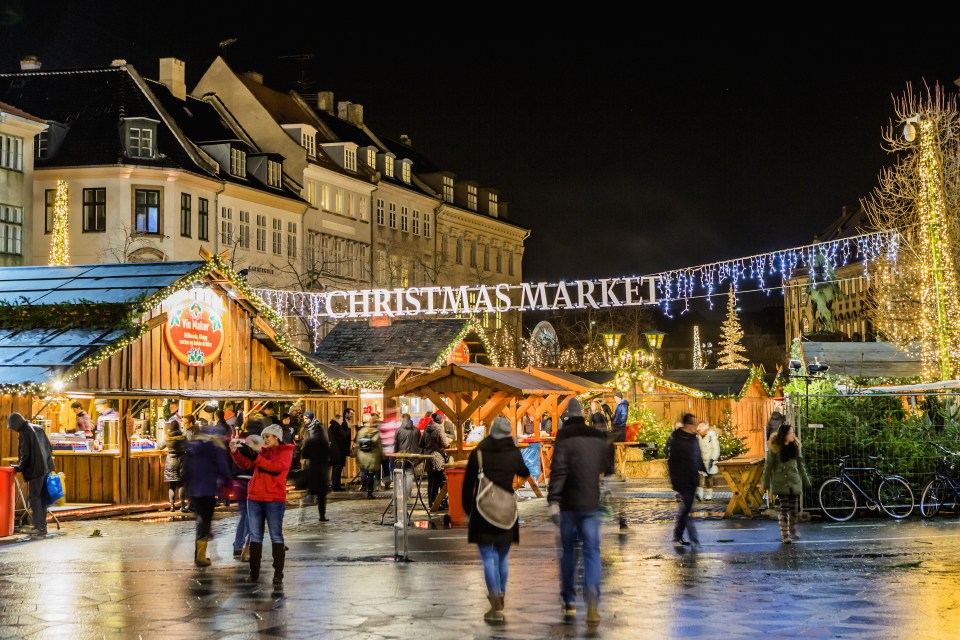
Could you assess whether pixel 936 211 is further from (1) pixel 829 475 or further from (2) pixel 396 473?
(2) pixel 396 473

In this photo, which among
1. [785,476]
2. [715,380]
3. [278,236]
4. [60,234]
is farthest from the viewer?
[278,236]

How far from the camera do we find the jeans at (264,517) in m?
14.2

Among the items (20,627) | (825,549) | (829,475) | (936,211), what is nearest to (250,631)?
(20,627)

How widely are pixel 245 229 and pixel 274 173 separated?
4.09 meters

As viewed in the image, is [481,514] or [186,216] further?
[186,216]

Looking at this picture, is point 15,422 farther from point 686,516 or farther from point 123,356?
point 686,516

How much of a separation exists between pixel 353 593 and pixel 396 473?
3.59 meters

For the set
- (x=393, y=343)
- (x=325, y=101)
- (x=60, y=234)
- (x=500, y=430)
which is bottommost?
(x=500, y=430)

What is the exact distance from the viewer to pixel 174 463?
24141mm

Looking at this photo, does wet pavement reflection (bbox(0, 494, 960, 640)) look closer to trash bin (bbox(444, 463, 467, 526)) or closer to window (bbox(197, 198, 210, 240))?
trash bin (bbox(444, 463, 467, 526))

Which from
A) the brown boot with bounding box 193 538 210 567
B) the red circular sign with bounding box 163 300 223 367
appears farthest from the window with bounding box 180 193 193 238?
the brown boot with bounding box 193 538 210 567

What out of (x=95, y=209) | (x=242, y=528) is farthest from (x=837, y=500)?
(x=95, y=209)

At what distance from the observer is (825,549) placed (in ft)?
55.0

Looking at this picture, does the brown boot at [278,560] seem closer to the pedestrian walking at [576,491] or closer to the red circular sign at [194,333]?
the pedestrian walking at [576,491]
